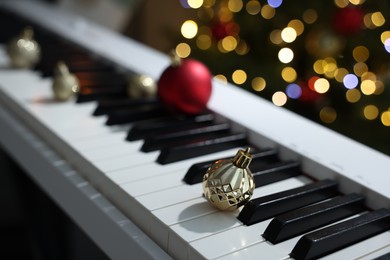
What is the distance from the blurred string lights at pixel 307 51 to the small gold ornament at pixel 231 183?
1123 millimetres

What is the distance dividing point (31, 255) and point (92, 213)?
1.00 meters

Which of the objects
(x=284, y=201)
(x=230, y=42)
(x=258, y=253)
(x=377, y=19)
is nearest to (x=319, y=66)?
(x=377, y=19)

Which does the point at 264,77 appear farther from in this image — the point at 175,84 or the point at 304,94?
the point at 175,84

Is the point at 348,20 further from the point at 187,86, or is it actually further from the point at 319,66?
the point at 187,86

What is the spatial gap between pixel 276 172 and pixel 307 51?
121 centimetres

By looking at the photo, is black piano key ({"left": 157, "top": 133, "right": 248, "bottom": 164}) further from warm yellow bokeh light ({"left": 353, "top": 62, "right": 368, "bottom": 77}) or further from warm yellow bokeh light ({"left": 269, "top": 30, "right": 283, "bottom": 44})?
warm yellow bokeh light ({"left": 269, "top": 30, "right": 283, "bottom": 44})

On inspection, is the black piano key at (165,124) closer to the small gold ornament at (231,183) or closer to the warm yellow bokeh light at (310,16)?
the small gold ornament at (231,183)

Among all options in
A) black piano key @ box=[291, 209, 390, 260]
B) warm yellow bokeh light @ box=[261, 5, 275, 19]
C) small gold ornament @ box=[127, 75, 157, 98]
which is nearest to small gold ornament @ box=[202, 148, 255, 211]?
black piano key @ box=[291, 209, 390, 260]

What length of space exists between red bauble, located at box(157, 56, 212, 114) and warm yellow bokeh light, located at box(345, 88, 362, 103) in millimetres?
910

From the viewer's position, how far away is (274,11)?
203 centimetres

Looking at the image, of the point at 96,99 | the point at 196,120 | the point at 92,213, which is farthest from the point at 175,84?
the point at 92,213

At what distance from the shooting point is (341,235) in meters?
0.70

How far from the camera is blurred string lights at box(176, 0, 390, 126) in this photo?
1.83 m

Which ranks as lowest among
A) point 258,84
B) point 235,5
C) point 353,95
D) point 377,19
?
point 258,84
